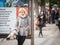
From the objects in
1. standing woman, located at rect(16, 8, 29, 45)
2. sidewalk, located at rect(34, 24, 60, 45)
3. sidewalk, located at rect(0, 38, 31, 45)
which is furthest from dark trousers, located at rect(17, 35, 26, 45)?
sidewalk, located at rect(34, 24, 60, 45)

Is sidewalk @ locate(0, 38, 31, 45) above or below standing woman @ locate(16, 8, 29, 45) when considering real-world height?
below

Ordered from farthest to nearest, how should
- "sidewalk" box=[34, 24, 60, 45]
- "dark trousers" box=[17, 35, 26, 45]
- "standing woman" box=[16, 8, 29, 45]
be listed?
"sidewalk" box=[34, 24, 60, 45]
"dark trousers" box=[17, 35, 26, 45]
"standing woman" box=[16, 8, 29, 45]

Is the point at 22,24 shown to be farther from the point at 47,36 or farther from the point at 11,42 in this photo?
the point at 47,36

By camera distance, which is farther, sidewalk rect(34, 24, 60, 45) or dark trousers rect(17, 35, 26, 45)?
sidewalk rect(34, 24, 60, 45)

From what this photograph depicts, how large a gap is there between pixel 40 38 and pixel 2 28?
1.19 metres

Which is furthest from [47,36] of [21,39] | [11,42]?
[11,42]

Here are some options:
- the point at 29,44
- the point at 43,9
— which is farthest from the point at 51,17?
the point at 29,44

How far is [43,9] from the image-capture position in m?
11.1

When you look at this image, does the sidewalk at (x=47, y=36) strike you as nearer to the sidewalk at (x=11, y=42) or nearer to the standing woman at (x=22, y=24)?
the sidewalk at (x=11, y=42)

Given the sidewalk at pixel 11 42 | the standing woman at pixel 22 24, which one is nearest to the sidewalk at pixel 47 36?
the sidewalk at pixel 11 42

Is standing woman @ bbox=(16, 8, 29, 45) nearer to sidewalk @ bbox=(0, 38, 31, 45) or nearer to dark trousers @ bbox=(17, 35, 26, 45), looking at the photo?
dark trousers @ bbox=(17, 35, 26, 45)

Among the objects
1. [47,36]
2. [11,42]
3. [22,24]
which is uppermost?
[22,24]

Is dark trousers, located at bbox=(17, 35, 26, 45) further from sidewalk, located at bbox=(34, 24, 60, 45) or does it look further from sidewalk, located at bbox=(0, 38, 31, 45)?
sidewalk, located at bbox=(34, 24, 60, 45)

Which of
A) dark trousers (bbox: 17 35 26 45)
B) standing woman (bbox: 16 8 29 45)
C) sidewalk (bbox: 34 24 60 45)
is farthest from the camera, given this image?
sidewalk (bbox: 34 24 60 45)
